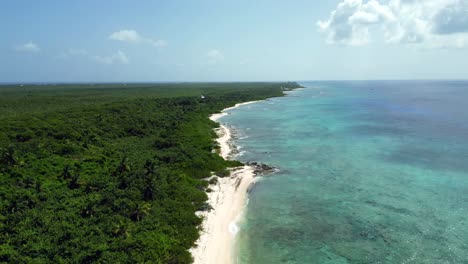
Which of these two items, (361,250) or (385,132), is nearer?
(361,250)

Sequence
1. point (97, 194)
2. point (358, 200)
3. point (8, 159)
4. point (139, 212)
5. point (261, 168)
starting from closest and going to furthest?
point (139, 212) → point (97, 194) → point (358, 200) → point (8, 159) → point (261, 168)

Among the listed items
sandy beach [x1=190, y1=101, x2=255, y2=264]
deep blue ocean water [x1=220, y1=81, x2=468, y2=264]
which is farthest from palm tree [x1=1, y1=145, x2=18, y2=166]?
deep blue ocean water [x1=220, y1=81, x2=468, y2=264]

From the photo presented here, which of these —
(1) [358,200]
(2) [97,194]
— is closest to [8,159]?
(2) [97,194]

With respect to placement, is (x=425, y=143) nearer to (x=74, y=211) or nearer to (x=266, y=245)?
(x=266, y=245)

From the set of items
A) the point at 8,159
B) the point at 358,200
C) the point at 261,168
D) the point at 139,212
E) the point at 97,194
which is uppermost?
the point at 8,159

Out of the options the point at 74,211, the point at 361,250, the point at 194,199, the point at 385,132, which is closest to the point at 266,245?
the point at 361,250

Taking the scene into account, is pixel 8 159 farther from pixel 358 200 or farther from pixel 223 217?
pixel 358 200

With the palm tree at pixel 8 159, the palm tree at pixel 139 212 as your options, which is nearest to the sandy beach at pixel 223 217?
the palm tree at pixel 139 212
